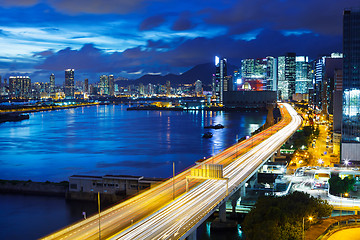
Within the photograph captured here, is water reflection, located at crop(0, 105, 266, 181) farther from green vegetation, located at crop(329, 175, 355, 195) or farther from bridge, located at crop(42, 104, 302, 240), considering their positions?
green vegetation, located at crop(329, 175, 355, 195)

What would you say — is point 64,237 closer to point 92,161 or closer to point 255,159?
point 255,159

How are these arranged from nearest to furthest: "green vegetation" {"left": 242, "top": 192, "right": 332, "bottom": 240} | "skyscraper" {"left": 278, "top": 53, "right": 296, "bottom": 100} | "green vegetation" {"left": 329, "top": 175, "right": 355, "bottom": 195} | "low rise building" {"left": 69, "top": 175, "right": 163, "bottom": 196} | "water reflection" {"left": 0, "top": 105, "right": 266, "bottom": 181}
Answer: "green vegetation" {"left": 242, "top": 192, "right": 332, "bottom": 240} < "green vegetation" {"left": 329, "top": 175, "right": 355, "bottom": 195} < "low rise building" {"left": 69, "top": 175, "right": 163, "bottom": 196} < "water reflection" {"left": 0, "top": 105, "right": 266, "bottom": 181} < "skyscraper" {"left": 278, "top": 53, "right": 296, "bottom": 100}

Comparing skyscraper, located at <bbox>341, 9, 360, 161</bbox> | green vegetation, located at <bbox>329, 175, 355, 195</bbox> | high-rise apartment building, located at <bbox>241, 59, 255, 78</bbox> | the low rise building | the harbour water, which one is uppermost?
high-rise apartment building, located at <bbox>241, 59, 255, 78</bbox>

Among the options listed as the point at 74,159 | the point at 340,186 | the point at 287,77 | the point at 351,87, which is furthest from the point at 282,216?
the point at 287,77

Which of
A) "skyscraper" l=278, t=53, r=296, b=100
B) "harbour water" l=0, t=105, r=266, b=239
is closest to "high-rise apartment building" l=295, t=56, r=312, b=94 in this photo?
"skyscraper" l=278, t=53, r=296, b=100

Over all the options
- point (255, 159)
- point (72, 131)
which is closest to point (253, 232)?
point (255, 159)

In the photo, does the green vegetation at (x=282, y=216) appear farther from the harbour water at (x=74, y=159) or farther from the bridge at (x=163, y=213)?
the harbour water at (x=74, y=159)
